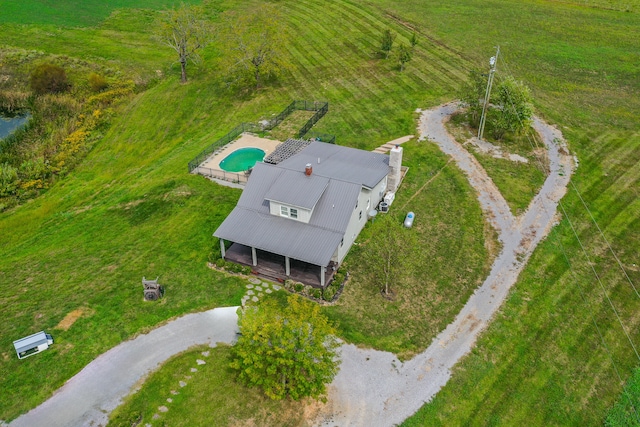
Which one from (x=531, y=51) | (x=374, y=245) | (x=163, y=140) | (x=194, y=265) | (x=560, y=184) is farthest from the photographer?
(x=531, y=51)

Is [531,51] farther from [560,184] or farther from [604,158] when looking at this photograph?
[560,184]

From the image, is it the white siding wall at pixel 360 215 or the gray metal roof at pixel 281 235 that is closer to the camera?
the gray metal roof at pixel 281 235

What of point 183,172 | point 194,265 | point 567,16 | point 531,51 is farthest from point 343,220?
point 567,16

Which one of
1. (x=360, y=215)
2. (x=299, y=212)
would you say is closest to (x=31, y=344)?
(x=299, y=212)

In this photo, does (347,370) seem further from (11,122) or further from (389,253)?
(11,122)

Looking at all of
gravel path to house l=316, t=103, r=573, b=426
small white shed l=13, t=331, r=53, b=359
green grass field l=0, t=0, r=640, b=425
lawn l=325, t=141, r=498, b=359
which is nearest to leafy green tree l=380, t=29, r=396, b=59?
green grass field l=0, t=0, r=640, b=425

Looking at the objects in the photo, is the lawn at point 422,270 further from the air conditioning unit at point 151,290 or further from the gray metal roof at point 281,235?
the air conditioning unit at point 151,290

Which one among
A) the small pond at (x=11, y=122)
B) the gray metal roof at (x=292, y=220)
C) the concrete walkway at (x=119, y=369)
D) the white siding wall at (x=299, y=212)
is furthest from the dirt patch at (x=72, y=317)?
the small pond at (x=11, y=122)
